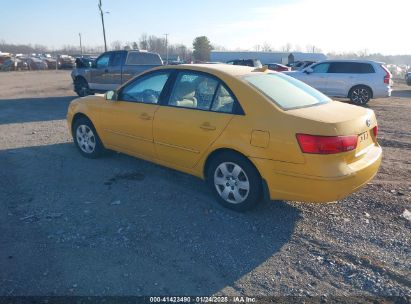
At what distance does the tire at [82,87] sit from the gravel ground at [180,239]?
29.2 ft

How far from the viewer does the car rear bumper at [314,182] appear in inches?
134

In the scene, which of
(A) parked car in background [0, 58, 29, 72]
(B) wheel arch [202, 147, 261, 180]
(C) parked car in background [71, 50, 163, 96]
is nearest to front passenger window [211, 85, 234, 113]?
(B) wheel arch [202, 147, 261, 180]

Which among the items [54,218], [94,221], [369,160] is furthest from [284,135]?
[54,218]

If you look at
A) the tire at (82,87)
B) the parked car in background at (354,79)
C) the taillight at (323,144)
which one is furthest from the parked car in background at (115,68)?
the taillight at (323,144)

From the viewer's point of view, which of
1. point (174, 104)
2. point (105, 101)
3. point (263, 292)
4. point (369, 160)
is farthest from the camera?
point (105, 101)

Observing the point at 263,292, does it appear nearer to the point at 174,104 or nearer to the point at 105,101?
the point at 174,104

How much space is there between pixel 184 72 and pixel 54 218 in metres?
2.41

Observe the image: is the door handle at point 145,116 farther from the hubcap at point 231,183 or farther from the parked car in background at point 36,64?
the parked car in background at point 36,64

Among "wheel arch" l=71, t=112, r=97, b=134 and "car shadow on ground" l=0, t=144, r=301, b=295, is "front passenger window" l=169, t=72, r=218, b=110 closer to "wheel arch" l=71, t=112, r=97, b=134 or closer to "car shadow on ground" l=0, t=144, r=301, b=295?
"car shadow on ground" l=0, t=144, r=301, b=295

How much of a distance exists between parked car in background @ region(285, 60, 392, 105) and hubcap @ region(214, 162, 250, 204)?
34.6ft

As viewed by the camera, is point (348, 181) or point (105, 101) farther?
point (105, 101)

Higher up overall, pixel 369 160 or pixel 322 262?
pixel 369 160

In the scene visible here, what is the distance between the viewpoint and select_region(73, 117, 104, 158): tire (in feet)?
19.0

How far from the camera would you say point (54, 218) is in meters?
3.90
